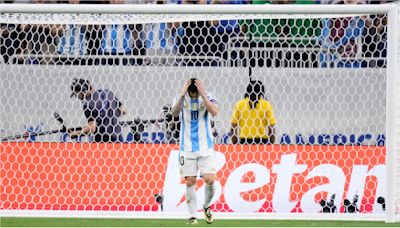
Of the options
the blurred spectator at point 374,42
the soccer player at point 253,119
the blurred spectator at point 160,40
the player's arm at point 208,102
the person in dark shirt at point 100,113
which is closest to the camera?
the player's arm at point 208,102

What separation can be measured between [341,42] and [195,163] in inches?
111

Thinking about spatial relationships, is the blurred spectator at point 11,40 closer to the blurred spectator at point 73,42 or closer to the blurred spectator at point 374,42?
the blurred spectator at point 73,42

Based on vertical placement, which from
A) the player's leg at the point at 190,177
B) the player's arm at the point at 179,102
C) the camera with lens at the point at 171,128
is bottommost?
the player's leg at the point at 190,177

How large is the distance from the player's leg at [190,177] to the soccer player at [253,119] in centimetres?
147

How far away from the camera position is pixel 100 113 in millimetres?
10516

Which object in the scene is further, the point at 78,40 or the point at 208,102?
the point at 78,40

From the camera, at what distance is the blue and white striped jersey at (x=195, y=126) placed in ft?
29.6

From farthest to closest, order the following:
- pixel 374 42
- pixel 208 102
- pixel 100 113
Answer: pixel 374 42 < pixel 100 113 < pixel 208 102

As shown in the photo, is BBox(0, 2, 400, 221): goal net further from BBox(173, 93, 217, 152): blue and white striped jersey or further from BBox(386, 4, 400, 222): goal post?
BBox(173, 93, 217, 152): blue and white striped jersey

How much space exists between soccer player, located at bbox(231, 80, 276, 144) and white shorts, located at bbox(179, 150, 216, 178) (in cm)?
143

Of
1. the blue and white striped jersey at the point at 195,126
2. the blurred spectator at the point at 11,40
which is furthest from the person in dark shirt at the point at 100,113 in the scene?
the blue and white striped jersey at the point at 195,126

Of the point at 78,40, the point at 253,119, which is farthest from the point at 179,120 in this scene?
the point at 78,40

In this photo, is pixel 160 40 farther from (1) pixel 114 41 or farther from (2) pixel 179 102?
(2) pixel 179 102

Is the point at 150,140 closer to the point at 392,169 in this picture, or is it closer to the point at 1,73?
the point at 1,73
